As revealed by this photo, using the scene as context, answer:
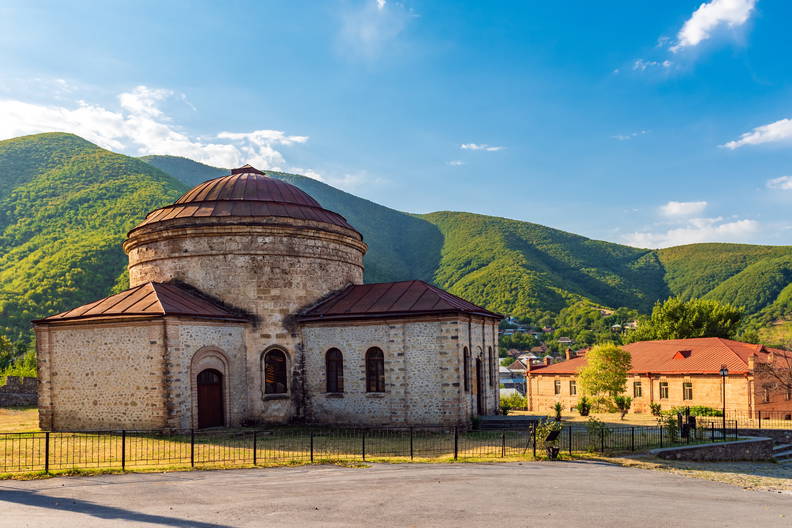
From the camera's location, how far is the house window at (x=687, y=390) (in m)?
39.3

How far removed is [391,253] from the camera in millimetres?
132750

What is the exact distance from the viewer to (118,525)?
1012 centimetres

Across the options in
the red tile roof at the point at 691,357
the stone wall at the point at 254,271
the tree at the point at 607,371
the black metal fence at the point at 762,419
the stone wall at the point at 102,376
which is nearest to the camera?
the stone wall at the point at 102,376

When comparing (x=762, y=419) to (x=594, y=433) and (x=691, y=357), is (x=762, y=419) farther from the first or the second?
(x=594, y=433)

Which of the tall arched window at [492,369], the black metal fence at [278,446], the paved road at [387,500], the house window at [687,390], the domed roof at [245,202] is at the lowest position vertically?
the house window at [687,390]

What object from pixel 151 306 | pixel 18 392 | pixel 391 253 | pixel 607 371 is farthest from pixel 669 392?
pixel 391 253

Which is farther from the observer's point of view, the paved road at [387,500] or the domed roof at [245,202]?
the domed roof at [245,202]

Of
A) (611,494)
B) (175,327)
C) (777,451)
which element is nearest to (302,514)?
(611,494)

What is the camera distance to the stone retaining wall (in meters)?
20.3

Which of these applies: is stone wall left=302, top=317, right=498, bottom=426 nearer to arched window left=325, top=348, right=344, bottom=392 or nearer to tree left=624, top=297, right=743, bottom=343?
arched window left=325, top=348, right=344, bottom=392

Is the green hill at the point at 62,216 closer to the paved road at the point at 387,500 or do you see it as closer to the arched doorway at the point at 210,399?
the arched doorway at the point at 210,399

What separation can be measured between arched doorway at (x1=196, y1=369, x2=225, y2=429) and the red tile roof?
2856 centimetres

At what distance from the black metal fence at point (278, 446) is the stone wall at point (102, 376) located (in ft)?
2.52

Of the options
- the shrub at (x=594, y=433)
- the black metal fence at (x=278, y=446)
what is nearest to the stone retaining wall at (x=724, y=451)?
the black metal fence at (x=278, y=446)
